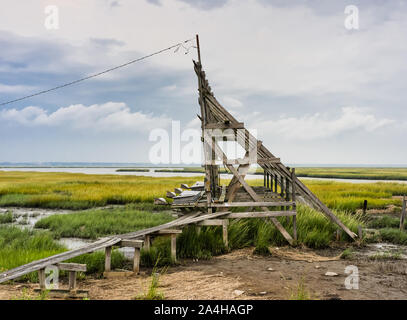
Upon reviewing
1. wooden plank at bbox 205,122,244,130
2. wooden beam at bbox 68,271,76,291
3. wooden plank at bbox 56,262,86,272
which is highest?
wooden plank at bbox 205,122,244,130

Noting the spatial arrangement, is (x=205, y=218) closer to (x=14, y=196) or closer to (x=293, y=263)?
(x=293, y=263)

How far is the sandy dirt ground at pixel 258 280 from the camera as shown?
587cm

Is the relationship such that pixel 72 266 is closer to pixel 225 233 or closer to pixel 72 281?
pixel 72 281

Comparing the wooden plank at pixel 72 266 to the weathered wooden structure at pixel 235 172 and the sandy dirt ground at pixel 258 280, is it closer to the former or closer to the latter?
the sandy dirt ground at pixel 258 280

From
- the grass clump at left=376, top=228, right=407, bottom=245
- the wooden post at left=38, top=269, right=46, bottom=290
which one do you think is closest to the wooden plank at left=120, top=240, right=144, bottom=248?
the wooden post at left=38, top=269, right=46, bottom=290

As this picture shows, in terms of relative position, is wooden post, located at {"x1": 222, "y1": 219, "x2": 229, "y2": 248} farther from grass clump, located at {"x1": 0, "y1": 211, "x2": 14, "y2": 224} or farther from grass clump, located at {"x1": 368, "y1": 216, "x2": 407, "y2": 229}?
grass clump, located at {"x1": 0, "y1": 211, "x2": 14, "y2": 224}

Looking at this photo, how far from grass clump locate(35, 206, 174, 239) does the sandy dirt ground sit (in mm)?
6021

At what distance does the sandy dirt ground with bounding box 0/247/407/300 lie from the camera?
587cm

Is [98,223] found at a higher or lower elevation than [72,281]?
lower

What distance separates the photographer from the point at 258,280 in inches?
259

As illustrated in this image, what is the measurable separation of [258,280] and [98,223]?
9.40 metres

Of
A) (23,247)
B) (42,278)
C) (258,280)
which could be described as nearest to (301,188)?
(258,280)

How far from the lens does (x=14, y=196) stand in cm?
2345

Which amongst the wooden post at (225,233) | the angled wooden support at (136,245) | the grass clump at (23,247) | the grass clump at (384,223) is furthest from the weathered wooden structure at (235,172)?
the grass clump at (384,223)
